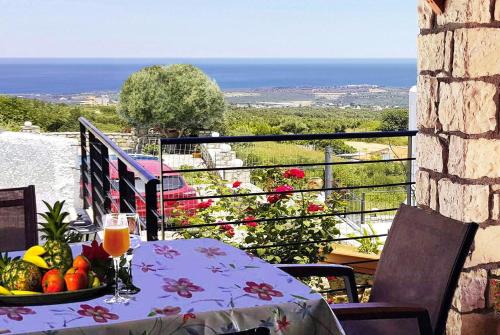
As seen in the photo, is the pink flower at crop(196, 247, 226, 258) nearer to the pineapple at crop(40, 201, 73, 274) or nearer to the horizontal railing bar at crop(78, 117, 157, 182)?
the pineapple at crop(40, 201, 73, 274)

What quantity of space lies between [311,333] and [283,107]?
42313 mm

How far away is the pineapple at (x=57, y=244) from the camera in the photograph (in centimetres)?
168

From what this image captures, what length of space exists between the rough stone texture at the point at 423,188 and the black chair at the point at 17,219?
1501 mm

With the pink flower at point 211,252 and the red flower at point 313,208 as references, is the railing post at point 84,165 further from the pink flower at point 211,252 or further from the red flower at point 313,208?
the pink flower at point 211,252

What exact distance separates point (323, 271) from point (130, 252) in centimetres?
78

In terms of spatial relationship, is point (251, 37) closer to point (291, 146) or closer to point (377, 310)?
point (291, 146)

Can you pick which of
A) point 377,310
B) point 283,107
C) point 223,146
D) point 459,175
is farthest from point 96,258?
point 283,107

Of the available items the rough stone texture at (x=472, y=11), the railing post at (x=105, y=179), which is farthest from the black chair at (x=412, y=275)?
the railing post at (x=105, y=179)

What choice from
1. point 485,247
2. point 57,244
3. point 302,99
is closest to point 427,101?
point 485,247

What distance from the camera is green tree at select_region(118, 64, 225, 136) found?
25.9 metres

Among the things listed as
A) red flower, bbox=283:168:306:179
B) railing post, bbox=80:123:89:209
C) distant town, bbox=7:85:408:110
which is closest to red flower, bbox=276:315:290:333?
red flower, bbox=283:168:306:179

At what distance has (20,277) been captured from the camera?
1.63 meters

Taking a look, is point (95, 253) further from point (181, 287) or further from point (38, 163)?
point (38, 163)

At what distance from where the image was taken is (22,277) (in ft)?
5.34
